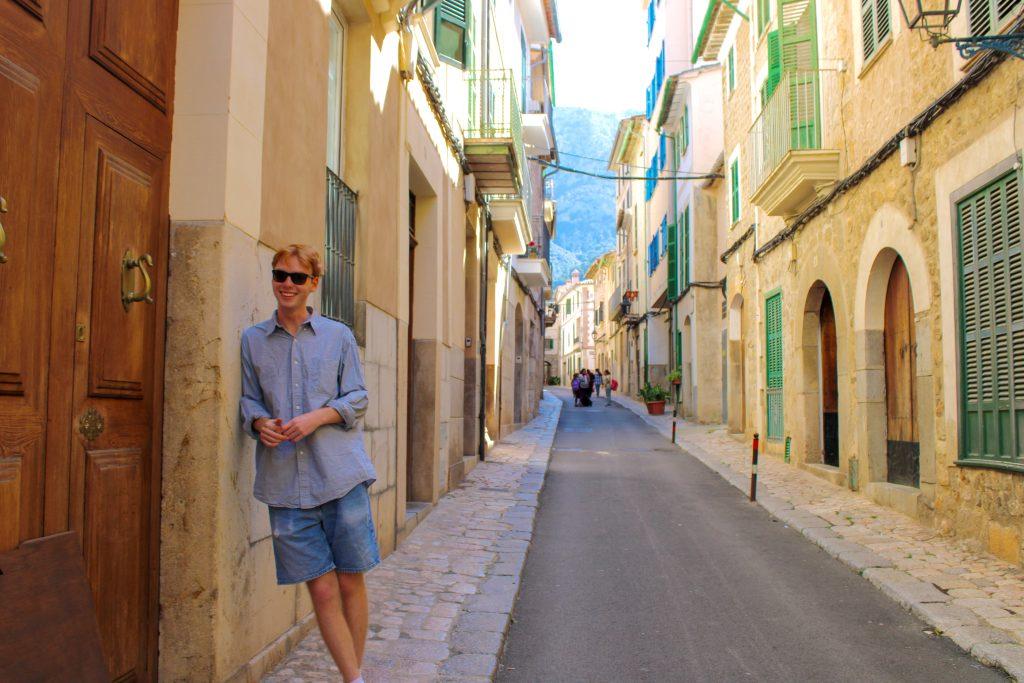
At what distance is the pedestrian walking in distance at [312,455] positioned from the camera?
3402 millimetres

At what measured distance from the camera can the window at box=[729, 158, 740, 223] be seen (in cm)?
1825

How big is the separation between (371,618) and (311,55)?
3.28 m

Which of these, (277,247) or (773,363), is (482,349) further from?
(277,247)

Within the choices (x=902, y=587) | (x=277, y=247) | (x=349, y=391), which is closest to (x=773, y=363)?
(x=902, y=587)

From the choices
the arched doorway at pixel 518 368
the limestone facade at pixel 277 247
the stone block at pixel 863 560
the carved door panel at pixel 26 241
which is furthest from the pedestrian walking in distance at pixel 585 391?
the carved door panel at pixel 26 241

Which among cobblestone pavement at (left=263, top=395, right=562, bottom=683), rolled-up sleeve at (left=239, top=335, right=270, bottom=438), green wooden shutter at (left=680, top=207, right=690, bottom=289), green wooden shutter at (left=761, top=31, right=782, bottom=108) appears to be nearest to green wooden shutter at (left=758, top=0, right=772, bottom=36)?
green wooden shutter at (left=761, top=31, right=782, bottom=108)

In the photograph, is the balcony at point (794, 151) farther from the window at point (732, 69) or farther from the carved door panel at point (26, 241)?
Answer: the carved door panel at point (26, 241)

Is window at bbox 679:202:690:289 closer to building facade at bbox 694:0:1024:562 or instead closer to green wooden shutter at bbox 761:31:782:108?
building facade at bbox 694:0:1024:562

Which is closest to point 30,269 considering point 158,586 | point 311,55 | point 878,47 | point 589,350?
point 158,586

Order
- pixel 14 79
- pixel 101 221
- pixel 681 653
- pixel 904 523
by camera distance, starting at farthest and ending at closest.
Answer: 1. pixel 904 523
2. pixel 681 653
3. pixel 101 221
4. pixel 14 79

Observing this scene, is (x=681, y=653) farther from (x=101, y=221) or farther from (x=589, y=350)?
(x=589, y=350)

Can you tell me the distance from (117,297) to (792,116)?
37.1 ft

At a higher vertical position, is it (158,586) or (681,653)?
(158,586)

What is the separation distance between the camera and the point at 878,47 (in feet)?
32.2
